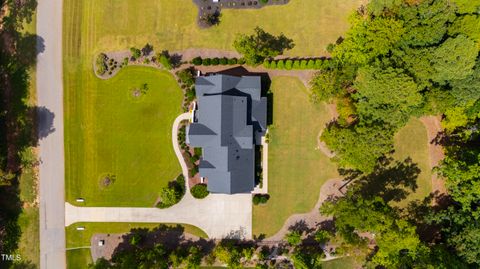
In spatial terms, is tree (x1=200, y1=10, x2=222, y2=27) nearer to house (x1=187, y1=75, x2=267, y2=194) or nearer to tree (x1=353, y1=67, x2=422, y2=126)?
house (x1=187, y1=75, x2=267, y2=194)

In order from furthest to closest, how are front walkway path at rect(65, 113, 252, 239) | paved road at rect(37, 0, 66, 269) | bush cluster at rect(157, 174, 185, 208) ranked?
paved road at rect(37, 0, 66, 269) < front walkway path at rect(65, 113, 252, 239) < bush cluster at rect(157, 174, 185, 208)

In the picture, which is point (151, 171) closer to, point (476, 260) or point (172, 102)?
point (172, 102)

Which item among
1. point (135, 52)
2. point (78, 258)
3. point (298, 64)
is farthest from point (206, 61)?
point (78, 258)

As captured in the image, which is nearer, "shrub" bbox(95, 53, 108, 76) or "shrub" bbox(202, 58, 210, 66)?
"shrub" bbox(202, 58, 210, 66)

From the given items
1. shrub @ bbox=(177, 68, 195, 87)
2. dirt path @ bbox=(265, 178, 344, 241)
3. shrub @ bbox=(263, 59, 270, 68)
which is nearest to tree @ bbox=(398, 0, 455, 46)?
shrub @ bbox=(263, 59, 270, 68)

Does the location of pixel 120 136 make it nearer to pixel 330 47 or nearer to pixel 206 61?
pixel 206 61

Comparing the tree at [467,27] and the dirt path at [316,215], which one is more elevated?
the tree at [467,27]

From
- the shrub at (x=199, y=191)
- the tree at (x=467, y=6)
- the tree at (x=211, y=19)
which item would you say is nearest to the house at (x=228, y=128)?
the shrub at (x=199, y=191)

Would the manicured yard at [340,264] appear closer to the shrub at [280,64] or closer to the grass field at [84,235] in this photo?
the grass field at [84,235]
